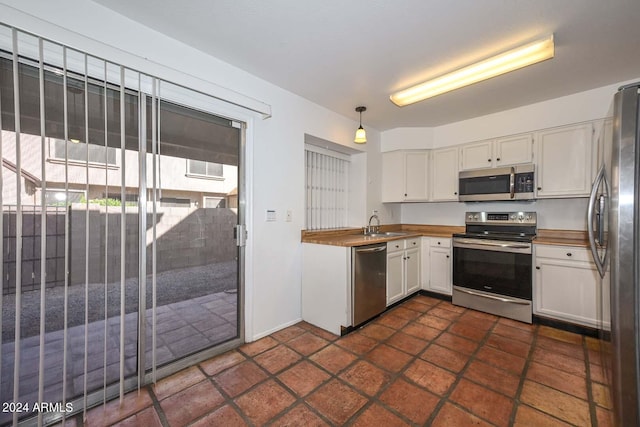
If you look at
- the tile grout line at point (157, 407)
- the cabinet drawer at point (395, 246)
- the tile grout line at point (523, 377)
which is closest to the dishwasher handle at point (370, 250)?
the cabinet drawer at point (395, 246)

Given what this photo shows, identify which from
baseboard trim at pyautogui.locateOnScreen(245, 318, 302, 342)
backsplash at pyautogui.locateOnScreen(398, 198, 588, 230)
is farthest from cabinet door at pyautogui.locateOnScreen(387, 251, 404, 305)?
backsplash at pyautogui.locateOnScreen(398, 198, 588, 230)

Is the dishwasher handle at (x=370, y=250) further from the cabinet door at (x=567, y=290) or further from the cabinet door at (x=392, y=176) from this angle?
the cabinet door at (x=567, y=290)

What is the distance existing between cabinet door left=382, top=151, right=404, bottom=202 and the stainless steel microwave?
0.81 metres

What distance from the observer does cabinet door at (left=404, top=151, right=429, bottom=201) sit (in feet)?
12.6

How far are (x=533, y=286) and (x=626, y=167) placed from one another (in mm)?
2037

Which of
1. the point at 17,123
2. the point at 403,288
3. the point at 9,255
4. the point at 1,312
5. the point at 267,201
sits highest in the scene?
the point at 17,123

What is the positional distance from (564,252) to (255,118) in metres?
3.37

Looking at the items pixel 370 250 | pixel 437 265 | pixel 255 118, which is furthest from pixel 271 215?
pixel 437 265

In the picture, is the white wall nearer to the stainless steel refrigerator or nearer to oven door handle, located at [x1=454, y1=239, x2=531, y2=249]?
oven door handle, located at [x1=454, y1=239, x2=531, y2=249]

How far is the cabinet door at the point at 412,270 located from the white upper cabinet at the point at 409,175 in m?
0.83

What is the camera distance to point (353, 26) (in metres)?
1.77

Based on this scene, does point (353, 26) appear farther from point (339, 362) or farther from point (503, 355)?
point (503, 355)

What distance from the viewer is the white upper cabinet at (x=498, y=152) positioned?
3.06 metres

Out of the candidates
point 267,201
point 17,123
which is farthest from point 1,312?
point 267,201
